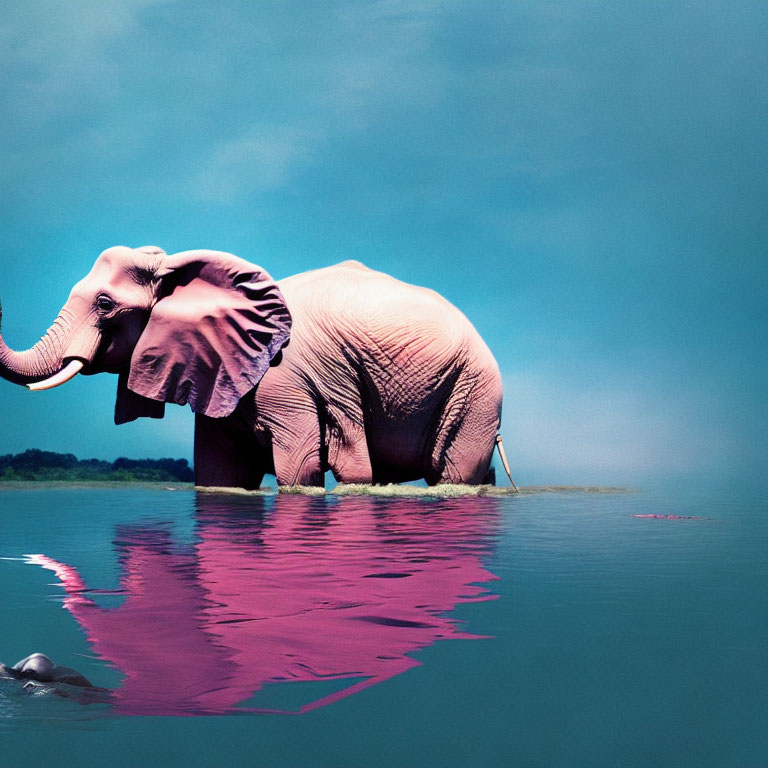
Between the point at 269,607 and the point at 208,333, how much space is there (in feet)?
19.4

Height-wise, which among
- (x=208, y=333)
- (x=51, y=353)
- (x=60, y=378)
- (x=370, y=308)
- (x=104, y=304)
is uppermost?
(x=370, y=308)

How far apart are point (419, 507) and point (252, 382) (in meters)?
2.34

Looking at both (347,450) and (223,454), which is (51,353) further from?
(347,450)

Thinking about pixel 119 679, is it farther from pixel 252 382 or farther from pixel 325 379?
pixel 325 379

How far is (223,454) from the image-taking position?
9.89 metres

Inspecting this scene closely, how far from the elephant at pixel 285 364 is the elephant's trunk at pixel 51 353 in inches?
0.4

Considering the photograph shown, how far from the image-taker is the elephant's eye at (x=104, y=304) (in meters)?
8.28

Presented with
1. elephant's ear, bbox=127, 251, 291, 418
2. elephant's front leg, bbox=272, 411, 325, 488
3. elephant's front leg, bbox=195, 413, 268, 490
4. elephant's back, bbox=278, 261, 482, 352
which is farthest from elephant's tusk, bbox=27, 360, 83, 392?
elephant's back, bbox=278, 261, 482, 352

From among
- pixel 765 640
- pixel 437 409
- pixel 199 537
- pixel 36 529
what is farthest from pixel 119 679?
pixel 437 409

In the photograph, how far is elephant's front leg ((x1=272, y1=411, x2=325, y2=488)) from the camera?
9133mm

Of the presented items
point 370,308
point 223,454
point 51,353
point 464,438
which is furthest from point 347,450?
point 51,353

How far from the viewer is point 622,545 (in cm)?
481

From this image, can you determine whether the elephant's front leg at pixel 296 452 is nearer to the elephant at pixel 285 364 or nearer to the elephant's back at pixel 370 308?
the elephant at pixel 285 364

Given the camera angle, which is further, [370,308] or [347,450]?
[370,308]
